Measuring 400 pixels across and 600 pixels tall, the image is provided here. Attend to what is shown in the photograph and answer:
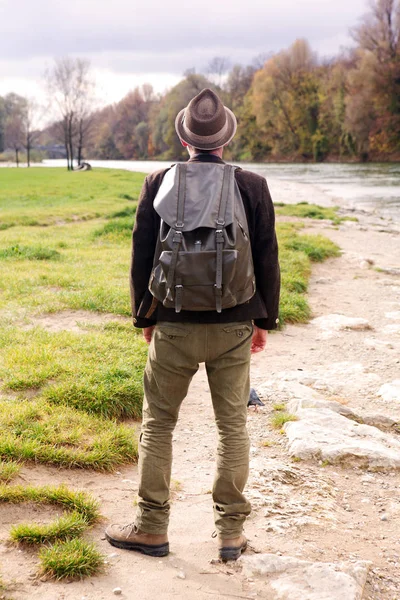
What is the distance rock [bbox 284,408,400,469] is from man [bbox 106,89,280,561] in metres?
1.32

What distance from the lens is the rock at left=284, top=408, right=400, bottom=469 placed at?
4367 mm

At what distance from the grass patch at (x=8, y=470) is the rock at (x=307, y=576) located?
1443mm

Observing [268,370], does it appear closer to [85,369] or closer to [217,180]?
[85,369]

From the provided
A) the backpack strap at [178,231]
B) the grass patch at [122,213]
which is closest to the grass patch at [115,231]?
the grass patch at [122,213]

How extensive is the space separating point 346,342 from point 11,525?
472 centimetres

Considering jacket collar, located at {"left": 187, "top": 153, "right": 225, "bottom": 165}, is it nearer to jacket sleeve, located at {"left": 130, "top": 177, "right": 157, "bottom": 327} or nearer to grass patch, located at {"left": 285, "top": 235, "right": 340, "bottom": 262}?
jacket sleeve, located at {"left": 130, "top": 177, "right": 157, "bottom": 327}

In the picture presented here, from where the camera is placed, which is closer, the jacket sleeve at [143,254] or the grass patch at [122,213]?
the jacket sleeve at [143,254]

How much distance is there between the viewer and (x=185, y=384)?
3.11 m

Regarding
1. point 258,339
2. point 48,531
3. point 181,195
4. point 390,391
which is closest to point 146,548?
point 48,531

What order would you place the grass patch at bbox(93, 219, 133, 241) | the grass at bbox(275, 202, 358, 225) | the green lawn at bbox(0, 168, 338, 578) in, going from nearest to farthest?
the green lawn at bbox(0, 168, 338, 578), the grass patch at bbox(93, 219, 133, 241), the grass at bbox(275, 202, 358, 225)

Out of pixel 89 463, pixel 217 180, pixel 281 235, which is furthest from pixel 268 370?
pixel 281 235

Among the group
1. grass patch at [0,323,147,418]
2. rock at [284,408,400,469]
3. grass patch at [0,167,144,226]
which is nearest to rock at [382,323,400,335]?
rock at [284,408,400,469]

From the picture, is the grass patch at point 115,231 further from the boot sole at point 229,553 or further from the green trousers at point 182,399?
the boot sole at point 229,553

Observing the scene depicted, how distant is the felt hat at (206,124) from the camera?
303 cm
